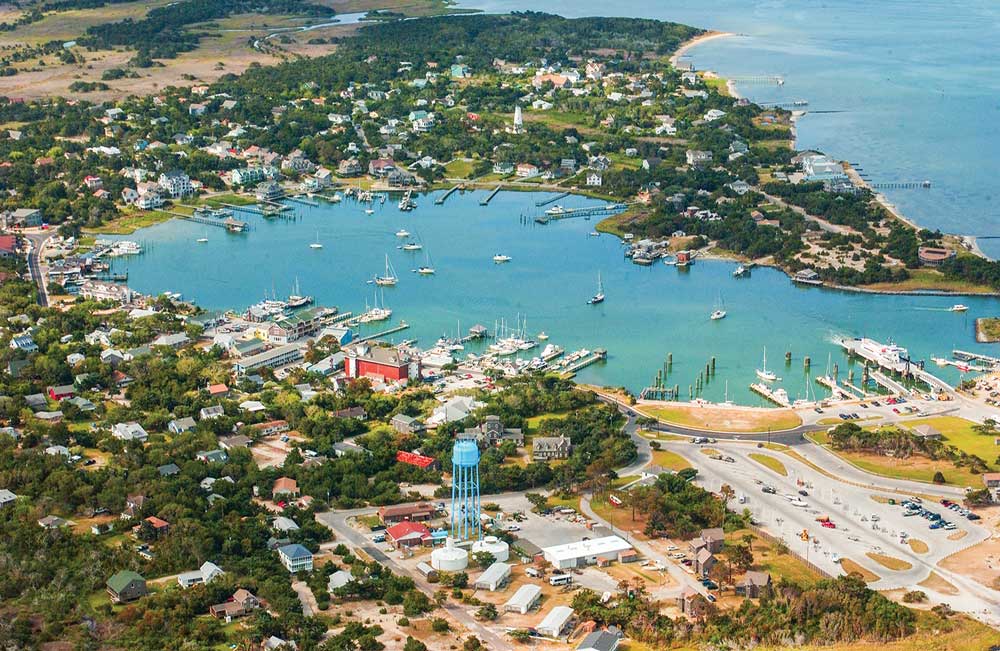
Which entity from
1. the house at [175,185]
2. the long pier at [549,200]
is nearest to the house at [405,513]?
the long pier at [549,200]

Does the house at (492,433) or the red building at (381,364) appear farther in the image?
the red building at (381,364)

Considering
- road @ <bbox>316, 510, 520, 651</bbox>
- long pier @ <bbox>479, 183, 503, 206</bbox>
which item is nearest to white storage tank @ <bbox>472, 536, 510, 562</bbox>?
road @ <bbox>316, 510, 520, 651</bbox>

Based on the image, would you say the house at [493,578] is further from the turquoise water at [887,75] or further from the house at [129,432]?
the turquoise water at [887,75]

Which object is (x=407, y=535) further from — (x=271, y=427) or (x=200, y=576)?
(x=271, y=427)

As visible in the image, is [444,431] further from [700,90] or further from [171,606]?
[700,90]

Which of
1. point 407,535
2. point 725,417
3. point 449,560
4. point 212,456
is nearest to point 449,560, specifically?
point 449,560

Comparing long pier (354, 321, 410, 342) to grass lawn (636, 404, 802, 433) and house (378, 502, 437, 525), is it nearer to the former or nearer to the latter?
grass lawn (636, 404, 802, 433)
